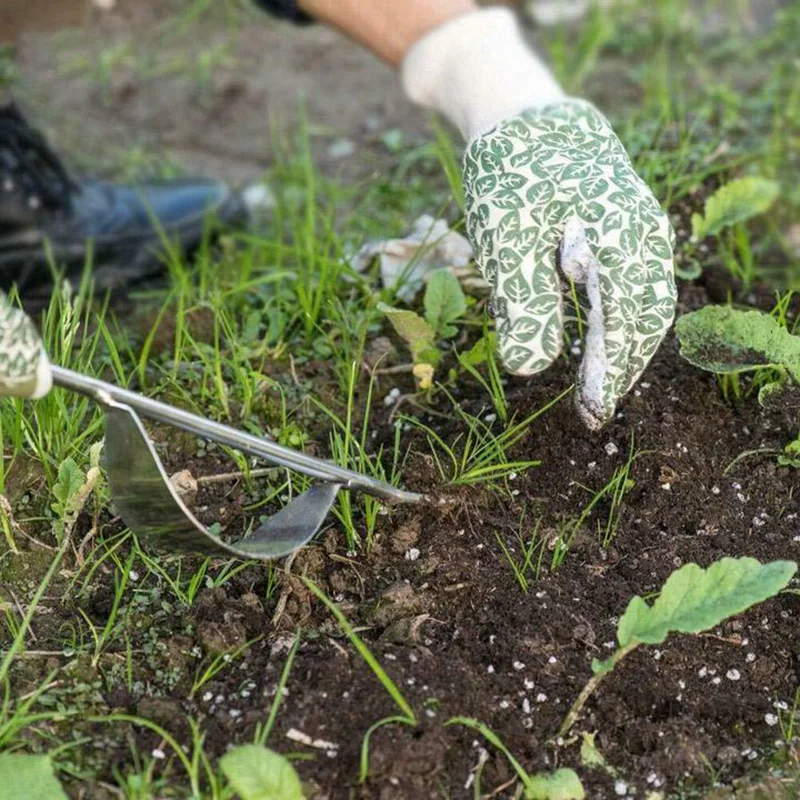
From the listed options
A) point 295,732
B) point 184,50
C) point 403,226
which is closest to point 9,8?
point 184,50

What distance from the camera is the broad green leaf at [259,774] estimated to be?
133 cm

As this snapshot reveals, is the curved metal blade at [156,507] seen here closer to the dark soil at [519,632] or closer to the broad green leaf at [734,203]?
the dark soil at [519,632]

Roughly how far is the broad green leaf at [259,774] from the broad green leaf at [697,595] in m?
0.43

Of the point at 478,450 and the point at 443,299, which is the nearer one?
the point at 478,450

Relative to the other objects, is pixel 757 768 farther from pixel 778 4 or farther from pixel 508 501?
pixel 778 4

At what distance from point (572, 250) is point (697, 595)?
533 millimetres

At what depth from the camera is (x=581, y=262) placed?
1.73 meters

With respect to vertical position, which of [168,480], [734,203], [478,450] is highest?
[168,480]

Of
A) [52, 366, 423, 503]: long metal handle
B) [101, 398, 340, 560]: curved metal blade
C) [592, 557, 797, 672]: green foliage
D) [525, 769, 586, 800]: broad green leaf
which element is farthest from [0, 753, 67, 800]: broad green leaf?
[592, 557, 797, 672]: green foliage

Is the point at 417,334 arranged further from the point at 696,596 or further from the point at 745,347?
the point at 696,596

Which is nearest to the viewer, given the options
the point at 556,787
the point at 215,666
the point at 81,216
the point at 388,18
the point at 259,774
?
the point at 259,774

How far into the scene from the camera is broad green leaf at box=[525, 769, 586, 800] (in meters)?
1.45

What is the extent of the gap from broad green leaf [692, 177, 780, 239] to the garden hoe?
93cm

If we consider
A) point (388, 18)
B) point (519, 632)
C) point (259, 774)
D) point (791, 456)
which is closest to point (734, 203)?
point (791, 456)
